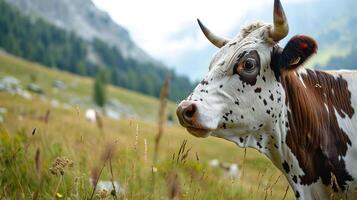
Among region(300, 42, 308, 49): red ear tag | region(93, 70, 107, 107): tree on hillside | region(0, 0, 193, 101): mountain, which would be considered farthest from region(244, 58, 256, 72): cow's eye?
region(0, 0, 193, 101): mountain

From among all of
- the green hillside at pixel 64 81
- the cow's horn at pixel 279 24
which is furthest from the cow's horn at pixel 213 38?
the green hillside at pixel 64 81

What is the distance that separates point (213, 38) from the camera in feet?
16.1

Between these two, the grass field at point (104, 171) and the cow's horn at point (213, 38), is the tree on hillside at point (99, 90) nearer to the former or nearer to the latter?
the grass field at point (104, 171)

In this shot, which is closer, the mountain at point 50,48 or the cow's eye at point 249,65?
the cow's eye at point 249,65

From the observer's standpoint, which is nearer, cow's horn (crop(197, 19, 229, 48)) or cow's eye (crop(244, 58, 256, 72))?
cow's eye (crop(244, 58, 256, 72))

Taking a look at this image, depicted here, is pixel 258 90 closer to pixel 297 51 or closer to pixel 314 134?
pixel 297 51

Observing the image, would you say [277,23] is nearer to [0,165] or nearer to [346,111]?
[346,111]

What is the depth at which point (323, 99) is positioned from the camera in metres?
4.57

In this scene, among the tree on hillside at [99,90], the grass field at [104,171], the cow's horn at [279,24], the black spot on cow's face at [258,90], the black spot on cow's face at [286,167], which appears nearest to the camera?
the grass field at [104,171]

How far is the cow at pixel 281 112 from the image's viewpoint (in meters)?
4.03

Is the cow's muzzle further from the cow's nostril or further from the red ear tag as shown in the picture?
the red ear tag

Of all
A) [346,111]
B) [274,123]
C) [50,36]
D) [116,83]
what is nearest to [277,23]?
[274,123]

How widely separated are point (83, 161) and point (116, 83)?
6297 inches

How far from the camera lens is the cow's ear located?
3998 millimetres
